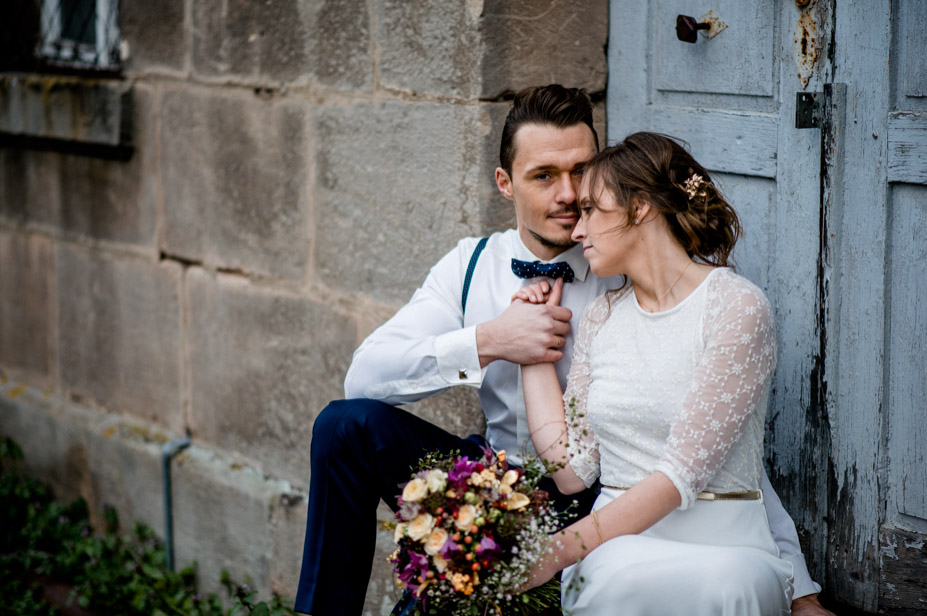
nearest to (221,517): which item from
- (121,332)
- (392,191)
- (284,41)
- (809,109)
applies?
(121,332)

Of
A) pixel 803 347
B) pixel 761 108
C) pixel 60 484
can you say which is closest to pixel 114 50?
pixel 60 484

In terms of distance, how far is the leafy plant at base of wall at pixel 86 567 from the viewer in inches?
164

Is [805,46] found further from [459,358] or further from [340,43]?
[340,43]

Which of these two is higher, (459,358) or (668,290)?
(668,290)

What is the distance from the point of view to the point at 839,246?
269 cm

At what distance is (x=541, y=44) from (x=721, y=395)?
1459 millimetres

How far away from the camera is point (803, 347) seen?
9.18 feet

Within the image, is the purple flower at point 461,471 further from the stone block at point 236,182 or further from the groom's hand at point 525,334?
the stone block at point 236,182

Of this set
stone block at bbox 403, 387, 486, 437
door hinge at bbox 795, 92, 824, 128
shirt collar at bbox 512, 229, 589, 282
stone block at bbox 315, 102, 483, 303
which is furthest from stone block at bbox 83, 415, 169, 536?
door hinge at bbox 795, 92, 824, 128

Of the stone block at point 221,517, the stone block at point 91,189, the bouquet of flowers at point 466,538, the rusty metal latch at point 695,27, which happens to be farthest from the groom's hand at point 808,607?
the stone block at point 91,189

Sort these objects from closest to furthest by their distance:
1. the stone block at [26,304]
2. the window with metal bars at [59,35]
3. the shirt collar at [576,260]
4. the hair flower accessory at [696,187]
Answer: the hair flower accessory at [696,187], the shirt collar at [576,260], the window with metal bars at [59,35], the stone block at [26,304]

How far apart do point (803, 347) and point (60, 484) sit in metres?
3.98

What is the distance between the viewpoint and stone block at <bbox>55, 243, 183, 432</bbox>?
4.55 metres

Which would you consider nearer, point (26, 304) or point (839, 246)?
point (839, 246)
